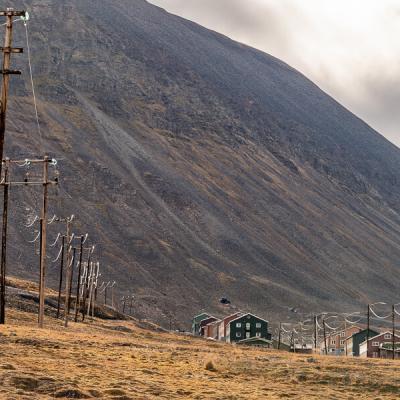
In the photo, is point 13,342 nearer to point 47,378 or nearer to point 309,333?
point 47,378

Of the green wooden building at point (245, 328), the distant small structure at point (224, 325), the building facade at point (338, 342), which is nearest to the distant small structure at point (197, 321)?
the distant small structure at point (224, 325)

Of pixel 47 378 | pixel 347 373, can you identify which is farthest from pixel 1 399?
pixel 347 373

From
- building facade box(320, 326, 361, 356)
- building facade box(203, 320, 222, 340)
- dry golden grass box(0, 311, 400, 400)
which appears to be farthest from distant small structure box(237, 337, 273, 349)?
dry golden grass box(0, 311, 400, 400)

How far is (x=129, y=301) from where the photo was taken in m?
176

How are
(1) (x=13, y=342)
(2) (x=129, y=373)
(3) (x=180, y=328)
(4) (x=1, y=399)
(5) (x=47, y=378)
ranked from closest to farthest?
(4) (x=1, y=399) < (5) (x=47, y=378) < (2) (x=129, y=373) < (1) (x=13, y=342) < (3) (x=180, y=328)

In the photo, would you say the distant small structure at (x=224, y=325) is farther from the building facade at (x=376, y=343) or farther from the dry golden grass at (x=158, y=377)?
the dry golden grass at (x=158, y=377)

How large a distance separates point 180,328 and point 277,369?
143441 millimetres

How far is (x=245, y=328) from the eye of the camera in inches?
5802

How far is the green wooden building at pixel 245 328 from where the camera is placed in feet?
478

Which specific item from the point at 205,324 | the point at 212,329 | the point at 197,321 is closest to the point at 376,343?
the point at 212,329

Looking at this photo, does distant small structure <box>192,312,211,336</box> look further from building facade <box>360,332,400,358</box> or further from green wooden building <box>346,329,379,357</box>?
building facade <box>360,332,400,358</box>

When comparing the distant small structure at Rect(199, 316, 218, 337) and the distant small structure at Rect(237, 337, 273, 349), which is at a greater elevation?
the distant small structure at Rect(199, 316, 218, 337)

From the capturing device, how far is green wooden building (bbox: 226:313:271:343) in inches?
5733

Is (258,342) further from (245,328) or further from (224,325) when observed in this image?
(224,325)
